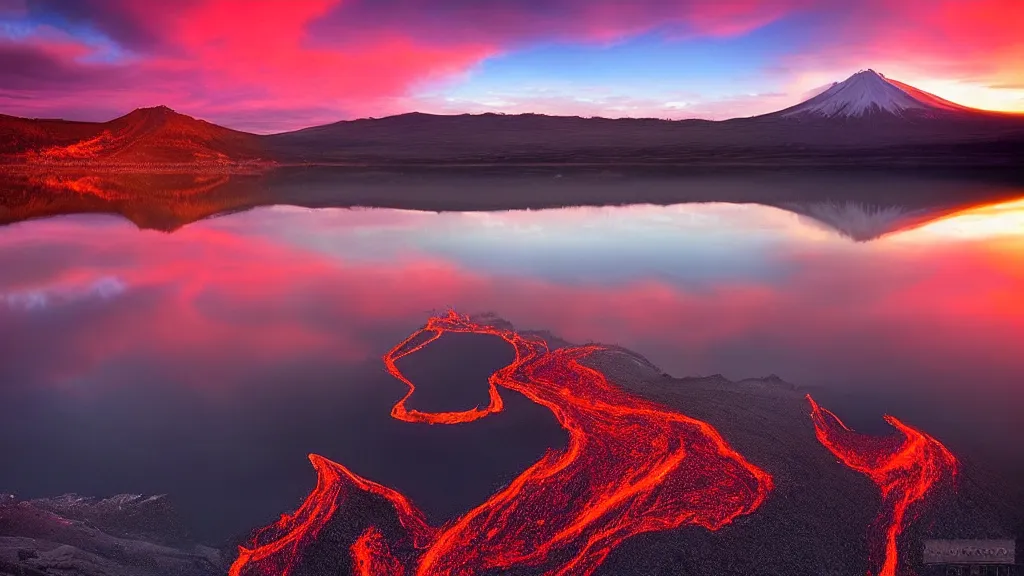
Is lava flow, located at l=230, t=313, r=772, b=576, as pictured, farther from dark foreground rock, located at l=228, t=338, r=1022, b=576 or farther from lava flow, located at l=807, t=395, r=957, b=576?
lava flow, located at l=807, t=395, r=957, b=576

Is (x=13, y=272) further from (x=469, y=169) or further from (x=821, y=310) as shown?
(x=469, y=169)

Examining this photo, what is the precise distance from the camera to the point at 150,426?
539 centimetres

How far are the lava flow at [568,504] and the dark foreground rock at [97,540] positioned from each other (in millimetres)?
452

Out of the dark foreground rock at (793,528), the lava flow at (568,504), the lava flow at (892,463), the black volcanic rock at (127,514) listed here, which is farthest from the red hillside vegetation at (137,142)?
the lava flow at (892,463)

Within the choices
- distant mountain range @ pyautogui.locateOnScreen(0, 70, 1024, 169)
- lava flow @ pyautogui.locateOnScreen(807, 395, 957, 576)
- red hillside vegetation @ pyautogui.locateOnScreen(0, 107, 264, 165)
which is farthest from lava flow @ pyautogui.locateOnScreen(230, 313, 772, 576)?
red hillside vegetation @ pyautogui.locateOnScreen(0, 107, 264, 165)

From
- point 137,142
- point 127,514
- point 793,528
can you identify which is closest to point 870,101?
point 137,142

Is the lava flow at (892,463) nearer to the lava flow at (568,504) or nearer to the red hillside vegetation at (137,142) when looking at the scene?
the lava flow at (568,504)

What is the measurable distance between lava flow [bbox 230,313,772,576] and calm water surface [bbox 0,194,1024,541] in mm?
221

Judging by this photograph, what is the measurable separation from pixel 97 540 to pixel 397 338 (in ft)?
13.7

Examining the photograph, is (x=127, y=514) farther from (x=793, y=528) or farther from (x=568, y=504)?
(x=793, y=528)

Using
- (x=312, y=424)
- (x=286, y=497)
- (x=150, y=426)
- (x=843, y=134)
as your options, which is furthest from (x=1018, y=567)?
(x=843, y=134)

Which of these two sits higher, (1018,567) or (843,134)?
(843,134)

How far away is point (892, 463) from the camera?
4602 mm

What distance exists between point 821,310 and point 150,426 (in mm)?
8914
